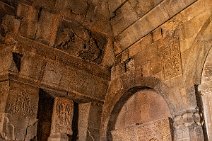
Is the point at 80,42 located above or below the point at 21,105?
above

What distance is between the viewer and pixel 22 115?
14.9 feet

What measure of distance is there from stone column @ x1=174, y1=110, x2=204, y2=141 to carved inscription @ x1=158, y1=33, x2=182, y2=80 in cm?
67

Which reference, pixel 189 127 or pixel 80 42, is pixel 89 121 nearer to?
pixel 80 42

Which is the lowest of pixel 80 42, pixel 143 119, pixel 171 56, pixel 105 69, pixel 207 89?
pixel 143 119

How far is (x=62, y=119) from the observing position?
5148 mm

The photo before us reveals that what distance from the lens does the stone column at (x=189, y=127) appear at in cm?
375

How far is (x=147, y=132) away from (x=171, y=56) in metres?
1.25

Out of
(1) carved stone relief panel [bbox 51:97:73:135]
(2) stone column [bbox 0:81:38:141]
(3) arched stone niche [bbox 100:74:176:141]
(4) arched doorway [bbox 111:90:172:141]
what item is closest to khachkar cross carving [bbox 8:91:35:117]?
(2) stone column [bbox 0:81:38:141]

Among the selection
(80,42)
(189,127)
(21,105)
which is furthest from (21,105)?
(189,127)

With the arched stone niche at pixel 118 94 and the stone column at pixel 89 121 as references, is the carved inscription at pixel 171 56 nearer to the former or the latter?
the arched stone niche at pixel 118 94

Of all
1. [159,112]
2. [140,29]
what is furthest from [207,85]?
[140,29]

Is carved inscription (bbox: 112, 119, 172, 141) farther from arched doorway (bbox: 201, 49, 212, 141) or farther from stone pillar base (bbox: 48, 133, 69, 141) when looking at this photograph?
stone pillar base (bbox: 48, 133, 69, 141)

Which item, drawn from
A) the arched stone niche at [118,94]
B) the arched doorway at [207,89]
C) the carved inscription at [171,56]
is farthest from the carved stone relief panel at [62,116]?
the arched doorway at [207,89]

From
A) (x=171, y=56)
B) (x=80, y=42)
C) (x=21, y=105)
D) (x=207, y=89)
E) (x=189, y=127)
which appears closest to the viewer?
(x=189, y=127)
